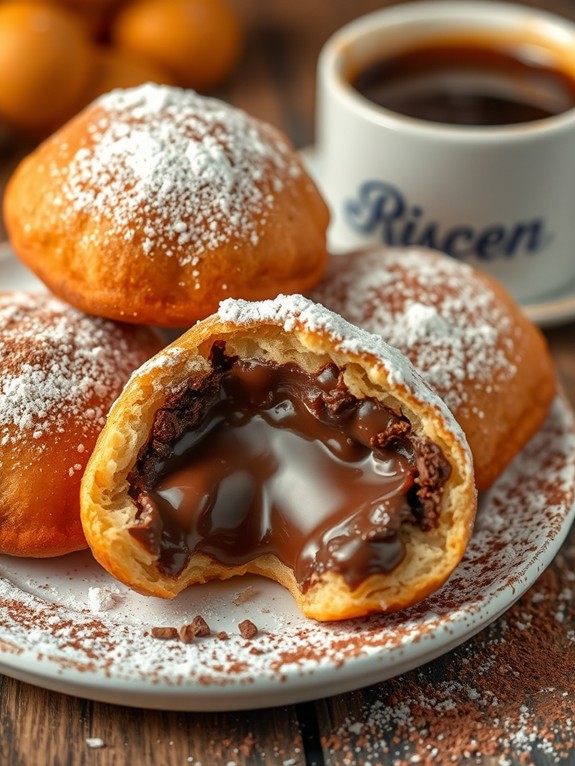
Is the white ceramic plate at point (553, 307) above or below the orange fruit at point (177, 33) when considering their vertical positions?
below

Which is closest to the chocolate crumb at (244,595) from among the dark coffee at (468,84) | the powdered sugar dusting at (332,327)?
the powdered sugar dusting at (332,327)

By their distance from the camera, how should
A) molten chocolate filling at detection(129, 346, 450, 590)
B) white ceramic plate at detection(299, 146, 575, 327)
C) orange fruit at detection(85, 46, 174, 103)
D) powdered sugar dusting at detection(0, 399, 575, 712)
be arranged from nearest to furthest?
powdered sugar dusting at detection(0, 399, 575, 712)
molten chocolate filling at detection(129, 346, 450, 590)
white ceramic plate at detection(299, 146, 575, 327)
orange fruit at detection(85, 46, 174, 103)

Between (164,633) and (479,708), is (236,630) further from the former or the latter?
(479,708)

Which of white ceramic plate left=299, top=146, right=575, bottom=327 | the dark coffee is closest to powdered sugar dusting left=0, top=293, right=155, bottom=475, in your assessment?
white ceramic plate left=299, top=146, right=575, bottom=327

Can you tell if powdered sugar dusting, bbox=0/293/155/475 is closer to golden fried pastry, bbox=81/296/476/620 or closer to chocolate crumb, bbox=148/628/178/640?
golden fried pastry, bbox=81/296/476/620

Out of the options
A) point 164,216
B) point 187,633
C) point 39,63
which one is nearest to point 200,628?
point 187,633

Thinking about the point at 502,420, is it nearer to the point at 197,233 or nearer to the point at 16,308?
the point at 197,233

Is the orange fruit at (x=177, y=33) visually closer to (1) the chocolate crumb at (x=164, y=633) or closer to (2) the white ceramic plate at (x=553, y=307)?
(2) the white ceramic plate at (x=553, y=307)
